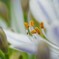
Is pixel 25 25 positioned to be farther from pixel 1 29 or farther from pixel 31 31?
pixel 1 29

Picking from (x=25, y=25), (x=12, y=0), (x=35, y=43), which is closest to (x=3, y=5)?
(x=12, y=0)

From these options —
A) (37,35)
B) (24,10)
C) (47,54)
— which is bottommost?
(47,54)

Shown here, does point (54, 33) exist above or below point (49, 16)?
below

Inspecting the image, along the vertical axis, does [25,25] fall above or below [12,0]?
below

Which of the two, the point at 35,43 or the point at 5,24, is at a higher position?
the point at 5,24

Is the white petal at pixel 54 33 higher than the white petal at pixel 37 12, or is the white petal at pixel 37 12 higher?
the white petal at pixel 37 12

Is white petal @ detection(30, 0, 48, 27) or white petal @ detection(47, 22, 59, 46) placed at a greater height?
white petal @ detection(30, 0, 48, 27)

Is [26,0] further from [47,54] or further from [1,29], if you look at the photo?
[47,54]

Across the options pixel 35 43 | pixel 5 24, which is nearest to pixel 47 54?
pixel 35 43

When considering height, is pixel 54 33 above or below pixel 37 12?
below
